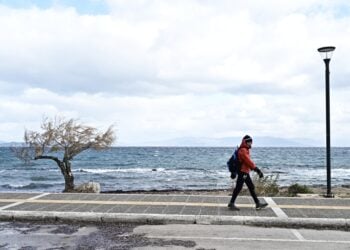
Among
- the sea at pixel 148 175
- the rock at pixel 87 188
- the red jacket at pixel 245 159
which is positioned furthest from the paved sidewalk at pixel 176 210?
the sea at pixel 148 175

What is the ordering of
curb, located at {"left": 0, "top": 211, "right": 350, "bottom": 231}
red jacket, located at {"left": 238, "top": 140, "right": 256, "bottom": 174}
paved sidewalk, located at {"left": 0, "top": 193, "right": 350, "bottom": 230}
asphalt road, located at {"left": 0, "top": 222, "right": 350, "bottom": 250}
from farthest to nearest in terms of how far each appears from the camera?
red jacket, located at {"left": 238, "top": 140, "right": 256, "bottom": 174} → paved sidewalk, located at {"left": 0, "top": 193, "right": 350, "bottom": 230} → curb, located at {"left": 0, "top": 211, "right": 350, "bottom": 231} → asphalt road, located at {"left": 0, "top": 222, "right": 350, "bottom": 250}

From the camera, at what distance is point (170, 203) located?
1143cm

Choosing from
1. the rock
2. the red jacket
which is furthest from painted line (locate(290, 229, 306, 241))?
the rock

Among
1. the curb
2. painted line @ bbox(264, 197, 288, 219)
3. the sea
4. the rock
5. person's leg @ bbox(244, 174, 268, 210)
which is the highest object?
person's leg @ bbox(244, 174, 268, 210)

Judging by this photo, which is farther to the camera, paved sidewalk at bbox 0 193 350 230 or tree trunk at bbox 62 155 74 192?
tree trunk at bbox 62 155 74 192

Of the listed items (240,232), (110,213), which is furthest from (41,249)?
(240,232)

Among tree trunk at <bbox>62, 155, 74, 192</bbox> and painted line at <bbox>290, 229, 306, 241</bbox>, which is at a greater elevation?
tree trunk at <bbox>62, 155, 74, 192</bbox>

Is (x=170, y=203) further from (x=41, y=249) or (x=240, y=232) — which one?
(x=41, y=249)

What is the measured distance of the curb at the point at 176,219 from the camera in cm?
920

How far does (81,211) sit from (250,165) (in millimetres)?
3879

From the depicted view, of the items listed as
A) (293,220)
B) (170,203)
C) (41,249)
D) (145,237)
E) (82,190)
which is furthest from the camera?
(82,190)

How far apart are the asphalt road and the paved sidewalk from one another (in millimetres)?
325

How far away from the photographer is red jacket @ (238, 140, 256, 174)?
33.4ft

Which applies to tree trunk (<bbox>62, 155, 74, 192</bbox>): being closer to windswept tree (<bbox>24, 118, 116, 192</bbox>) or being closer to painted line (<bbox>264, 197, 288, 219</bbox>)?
windswept tree (<bbox>24, 118, 116, 192</bbox>)
